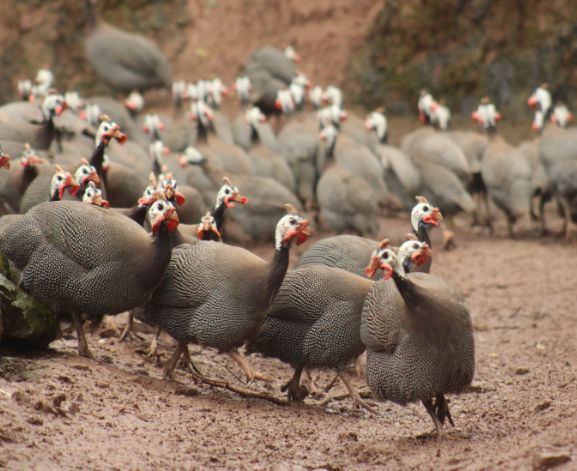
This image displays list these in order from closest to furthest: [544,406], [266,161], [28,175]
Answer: [544,406]
[28,175]
[266,161]

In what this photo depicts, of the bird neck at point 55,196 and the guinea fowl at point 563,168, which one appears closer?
the bird neck at point 55,196

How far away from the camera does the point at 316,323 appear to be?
591 cm

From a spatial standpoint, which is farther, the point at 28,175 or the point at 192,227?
the point at 28,175

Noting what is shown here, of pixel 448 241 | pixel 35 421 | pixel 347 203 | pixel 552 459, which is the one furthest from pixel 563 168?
pixel 35 421

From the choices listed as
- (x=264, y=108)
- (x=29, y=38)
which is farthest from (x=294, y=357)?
(x=29, y=38)

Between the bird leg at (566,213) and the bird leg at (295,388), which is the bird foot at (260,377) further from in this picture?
the bird leg at (566,213)

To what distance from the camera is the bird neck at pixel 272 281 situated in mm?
5793

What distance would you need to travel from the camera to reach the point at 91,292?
5.80 m

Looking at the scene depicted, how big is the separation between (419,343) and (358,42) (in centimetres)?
1029

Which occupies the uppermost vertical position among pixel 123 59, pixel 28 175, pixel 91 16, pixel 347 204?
pixel 91 16

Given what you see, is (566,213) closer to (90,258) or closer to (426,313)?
(426,313)

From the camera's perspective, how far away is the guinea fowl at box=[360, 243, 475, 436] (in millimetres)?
5129

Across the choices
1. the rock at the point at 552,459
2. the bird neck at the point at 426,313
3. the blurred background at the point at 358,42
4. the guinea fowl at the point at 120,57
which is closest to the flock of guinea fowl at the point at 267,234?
the bird neck at the point at 426,313

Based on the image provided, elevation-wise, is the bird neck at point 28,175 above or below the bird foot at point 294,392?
above
